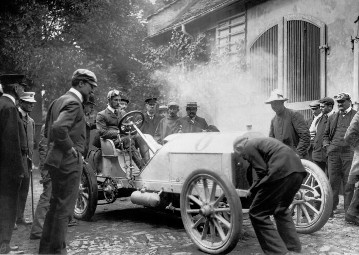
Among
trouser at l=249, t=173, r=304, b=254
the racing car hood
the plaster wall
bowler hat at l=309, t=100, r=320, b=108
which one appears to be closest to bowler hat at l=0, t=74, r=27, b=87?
the racing car hood

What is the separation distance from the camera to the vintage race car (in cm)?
536

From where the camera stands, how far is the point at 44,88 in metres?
17.9

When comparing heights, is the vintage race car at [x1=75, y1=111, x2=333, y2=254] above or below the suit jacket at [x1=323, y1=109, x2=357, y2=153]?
below

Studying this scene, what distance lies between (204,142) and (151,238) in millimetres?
1367

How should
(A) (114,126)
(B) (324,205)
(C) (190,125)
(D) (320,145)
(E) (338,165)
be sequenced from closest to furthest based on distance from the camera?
(B) (324,205)
(E) (338,165)
(A) (114,126)
(D) (320,145)
(C) (190,125)

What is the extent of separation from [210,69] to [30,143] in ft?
25.7

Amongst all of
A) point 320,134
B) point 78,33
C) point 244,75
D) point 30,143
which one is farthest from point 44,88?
point 320,134

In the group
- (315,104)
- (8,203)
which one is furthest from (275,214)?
(315,104)

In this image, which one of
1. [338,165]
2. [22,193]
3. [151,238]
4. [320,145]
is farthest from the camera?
[320,145]

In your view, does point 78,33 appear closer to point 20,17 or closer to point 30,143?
point 20,17

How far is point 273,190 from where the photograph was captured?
496 centimetres

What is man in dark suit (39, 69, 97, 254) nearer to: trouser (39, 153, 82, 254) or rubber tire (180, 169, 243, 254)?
trouser (39, 153, 82, 254)

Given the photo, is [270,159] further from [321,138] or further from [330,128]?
[321,138]

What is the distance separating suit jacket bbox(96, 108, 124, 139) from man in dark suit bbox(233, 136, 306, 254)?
10.2ft
